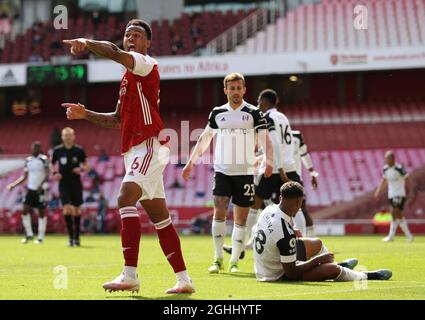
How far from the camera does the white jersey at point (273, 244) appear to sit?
8.74 m

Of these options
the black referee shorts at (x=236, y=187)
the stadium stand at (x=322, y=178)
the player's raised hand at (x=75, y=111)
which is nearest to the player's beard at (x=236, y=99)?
the black referee shorts at (x=236, y=187)

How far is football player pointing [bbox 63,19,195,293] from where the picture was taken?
7852 mm

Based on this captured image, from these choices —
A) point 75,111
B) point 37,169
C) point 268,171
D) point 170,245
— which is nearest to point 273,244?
point 170,245

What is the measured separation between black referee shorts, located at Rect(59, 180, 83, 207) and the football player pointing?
34.0ft

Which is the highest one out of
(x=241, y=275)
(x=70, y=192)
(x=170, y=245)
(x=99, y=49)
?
(x=99, y=49)

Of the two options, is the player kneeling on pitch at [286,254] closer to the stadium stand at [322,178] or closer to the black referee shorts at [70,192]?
the black referee shorts at [70,192]

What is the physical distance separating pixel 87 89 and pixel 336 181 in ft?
48.8

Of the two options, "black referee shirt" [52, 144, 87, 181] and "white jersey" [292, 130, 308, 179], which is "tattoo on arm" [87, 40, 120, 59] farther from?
"black referee shirt" [52, 144, 87, 181]

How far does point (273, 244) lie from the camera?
29.1ft

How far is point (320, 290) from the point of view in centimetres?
807

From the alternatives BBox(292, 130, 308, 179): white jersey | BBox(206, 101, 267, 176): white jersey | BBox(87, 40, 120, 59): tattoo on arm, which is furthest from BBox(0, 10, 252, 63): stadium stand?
BBox(87, 40, 120, 59): tattoo on arm

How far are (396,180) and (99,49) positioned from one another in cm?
1590

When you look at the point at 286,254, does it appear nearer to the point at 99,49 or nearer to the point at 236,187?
the point at 236,187

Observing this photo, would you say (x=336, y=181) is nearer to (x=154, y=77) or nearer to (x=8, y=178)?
(x=8, y=178)
